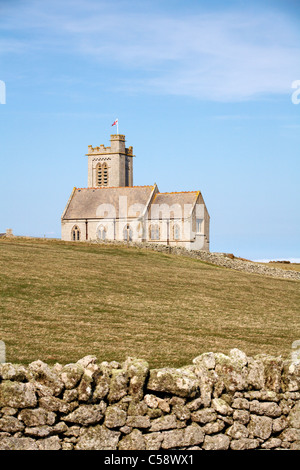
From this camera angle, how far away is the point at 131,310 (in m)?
26.5

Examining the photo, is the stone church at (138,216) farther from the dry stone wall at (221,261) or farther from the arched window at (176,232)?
the dry stone wall at (221,261)

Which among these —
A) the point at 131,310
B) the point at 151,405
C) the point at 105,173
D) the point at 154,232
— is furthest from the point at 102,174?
the point at 151,405

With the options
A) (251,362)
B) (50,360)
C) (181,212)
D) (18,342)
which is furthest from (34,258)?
(181,212)

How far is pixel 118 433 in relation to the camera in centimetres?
1187

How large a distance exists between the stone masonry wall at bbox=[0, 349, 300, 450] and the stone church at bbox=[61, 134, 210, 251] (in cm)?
6006

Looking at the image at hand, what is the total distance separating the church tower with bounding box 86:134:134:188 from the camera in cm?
9975

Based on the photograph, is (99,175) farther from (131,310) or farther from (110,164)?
(131,310)

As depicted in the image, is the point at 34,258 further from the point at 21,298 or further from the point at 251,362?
the point at 251,362

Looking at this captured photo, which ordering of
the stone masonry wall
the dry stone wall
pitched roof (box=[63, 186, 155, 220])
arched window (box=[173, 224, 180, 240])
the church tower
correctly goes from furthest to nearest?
the church tower < pitched roof (box=[63, 186, 155, 220]) < arched window (box=[173, 224, 180, 240]) < the dry stone wall < the stone masonry wall

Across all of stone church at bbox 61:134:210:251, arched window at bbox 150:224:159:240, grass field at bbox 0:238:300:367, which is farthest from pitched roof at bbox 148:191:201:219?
grass field at bbox 0:238:300:367

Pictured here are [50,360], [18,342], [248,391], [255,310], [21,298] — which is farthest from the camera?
[255,310]

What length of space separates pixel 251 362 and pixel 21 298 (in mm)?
15751

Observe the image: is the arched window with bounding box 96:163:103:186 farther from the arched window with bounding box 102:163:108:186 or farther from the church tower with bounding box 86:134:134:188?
the arched window with bounding box 102:163:108:186

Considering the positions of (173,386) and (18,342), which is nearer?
(173,386)
